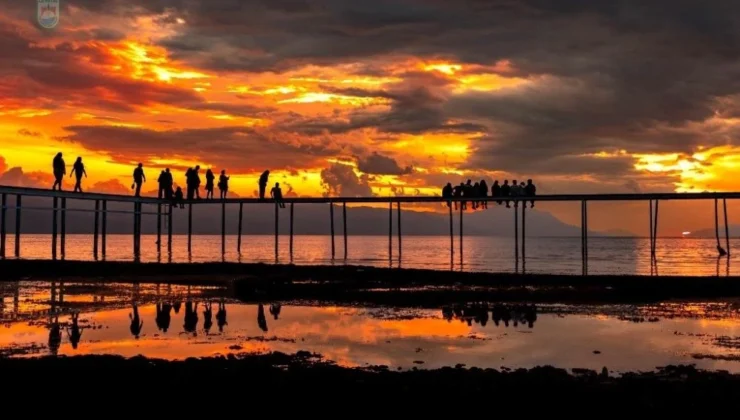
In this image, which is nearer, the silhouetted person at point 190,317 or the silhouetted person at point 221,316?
the silhouetted person at point 190,317

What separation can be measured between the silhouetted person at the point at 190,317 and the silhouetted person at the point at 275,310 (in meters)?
1.85

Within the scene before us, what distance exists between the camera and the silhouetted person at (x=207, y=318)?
16.1 m

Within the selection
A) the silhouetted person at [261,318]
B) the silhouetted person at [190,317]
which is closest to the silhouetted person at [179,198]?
the silhouetted person at [190,317]

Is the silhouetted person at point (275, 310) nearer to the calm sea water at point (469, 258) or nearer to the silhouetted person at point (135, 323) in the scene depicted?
the silhouetted person at point (135, 323)

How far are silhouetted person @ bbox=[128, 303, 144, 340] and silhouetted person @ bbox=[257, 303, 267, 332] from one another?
251 cm

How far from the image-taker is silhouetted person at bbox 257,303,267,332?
16400 millimetres

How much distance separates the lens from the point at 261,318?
58.7 ft

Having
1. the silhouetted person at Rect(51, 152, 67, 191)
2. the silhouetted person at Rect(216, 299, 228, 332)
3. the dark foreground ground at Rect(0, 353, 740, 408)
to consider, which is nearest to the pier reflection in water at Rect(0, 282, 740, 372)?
the silhouetted person at Rect(216, 299, 228, 332)

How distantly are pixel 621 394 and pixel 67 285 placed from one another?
20.8 meters

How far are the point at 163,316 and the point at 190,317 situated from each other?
2.13 feet

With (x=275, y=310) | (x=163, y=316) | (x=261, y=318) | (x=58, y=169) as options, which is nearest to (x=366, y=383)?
(x=261, y=318)

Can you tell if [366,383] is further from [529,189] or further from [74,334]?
[529,189]

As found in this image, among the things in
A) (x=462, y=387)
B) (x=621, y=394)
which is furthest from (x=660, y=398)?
(x=462, y=387)

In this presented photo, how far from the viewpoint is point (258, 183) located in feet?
173
